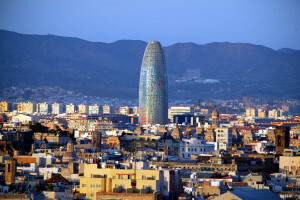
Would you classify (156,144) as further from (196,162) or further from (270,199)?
(270,199)

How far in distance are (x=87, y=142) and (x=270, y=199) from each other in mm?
87738

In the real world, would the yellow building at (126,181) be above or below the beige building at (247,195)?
above

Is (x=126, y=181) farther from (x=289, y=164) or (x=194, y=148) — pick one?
(x=194, y=148)

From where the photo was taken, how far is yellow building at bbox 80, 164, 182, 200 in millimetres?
45312

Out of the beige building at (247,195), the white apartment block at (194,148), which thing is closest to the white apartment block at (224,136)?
the white apartment block at (194,148)

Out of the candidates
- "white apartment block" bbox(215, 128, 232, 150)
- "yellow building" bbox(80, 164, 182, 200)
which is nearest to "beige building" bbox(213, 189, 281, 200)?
"yellow building" bbox(80, 164, 182, 200)

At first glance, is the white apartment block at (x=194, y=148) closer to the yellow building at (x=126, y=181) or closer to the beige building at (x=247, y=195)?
the beige building at (x=247, y=195)

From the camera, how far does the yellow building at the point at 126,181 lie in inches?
1784

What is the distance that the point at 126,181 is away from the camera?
1790 inches

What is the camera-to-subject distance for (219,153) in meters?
110

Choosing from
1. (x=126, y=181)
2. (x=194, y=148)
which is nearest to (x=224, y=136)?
(x=194, y=148)

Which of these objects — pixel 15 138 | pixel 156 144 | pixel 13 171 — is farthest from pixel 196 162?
pixel 156 144

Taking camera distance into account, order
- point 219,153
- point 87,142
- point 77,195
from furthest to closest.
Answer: point 87,142
point 219,153
point 77,195

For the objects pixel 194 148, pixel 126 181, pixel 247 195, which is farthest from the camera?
pixel 194 148
